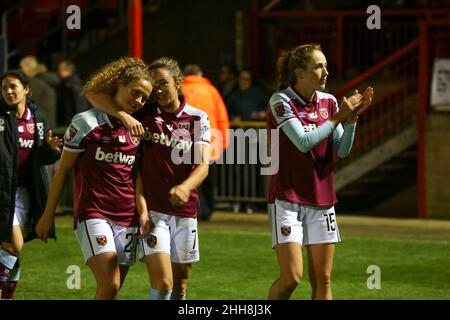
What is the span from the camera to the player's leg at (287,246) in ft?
29.7

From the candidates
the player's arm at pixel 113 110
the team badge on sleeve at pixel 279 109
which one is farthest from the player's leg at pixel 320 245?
the player's arm at pixel 113 110

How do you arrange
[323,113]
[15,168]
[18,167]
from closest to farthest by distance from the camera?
[323,113], [15,168], [18,167]

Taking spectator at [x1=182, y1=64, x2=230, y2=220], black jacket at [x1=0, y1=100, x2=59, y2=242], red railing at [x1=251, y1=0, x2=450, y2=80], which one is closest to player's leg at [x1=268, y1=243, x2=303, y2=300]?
black jacket at [x1=0, y1=100, x2=59, y2=242]

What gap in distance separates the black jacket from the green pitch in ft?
3.81

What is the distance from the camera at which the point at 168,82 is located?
9164 millimetres

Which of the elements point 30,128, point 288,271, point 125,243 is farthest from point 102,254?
point 30,128

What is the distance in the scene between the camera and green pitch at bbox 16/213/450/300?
1223 centimetres

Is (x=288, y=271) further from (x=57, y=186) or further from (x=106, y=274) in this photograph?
(x=57, y=186)

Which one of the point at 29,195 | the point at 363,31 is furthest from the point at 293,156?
the point at 363,31

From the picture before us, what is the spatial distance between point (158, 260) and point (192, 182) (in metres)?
0.57

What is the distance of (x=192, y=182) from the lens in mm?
8930

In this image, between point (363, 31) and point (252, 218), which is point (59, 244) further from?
point (363, 31)

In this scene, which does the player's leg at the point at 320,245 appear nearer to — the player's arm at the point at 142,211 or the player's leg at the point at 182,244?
the player's leg at the point at 182,244
